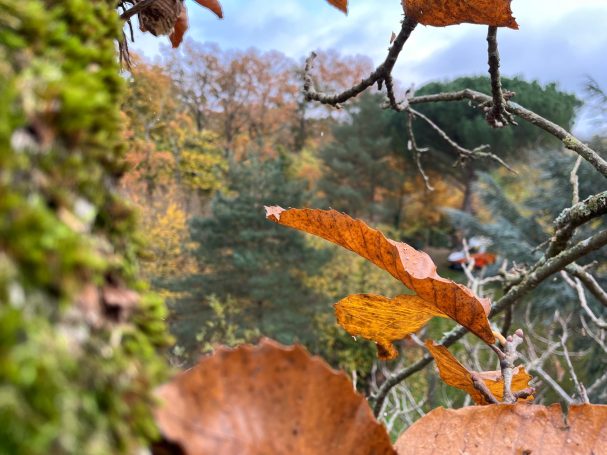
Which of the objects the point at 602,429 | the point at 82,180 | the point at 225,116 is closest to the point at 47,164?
the point at 82,180

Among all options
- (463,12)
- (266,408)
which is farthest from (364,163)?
(266,408)

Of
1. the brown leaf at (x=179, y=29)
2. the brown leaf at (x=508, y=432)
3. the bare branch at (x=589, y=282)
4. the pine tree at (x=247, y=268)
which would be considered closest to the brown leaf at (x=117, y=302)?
the brown leaf at (x=508, y=432)

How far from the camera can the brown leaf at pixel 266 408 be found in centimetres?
13

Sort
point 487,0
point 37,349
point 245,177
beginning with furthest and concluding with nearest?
1. point 245,177
2. point 487,0
3. point 37,349

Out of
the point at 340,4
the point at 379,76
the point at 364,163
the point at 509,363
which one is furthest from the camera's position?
the point at 364,163

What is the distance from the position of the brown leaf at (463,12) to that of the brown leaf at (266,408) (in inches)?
14.6

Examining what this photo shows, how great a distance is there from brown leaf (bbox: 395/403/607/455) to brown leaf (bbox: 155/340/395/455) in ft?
0.31

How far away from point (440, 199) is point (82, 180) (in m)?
14.8

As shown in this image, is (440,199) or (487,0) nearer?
(487,0)

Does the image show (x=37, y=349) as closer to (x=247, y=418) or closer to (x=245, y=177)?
(x=247, y=418)

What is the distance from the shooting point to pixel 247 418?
0.15m

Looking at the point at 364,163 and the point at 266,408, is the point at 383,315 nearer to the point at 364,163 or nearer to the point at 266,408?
the point at 266,408

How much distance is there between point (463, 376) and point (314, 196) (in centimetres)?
994

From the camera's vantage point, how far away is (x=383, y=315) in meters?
0.39
